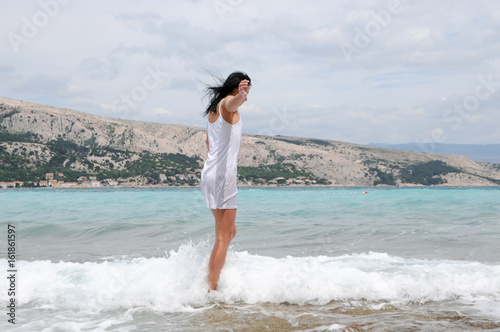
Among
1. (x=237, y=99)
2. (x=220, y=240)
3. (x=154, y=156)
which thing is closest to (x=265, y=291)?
(x=220, y=240)

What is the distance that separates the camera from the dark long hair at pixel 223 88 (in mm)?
4539

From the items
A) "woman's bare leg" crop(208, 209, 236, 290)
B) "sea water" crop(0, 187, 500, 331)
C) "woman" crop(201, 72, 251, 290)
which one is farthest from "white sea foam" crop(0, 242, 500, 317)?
"woman" crop(201, 72, 251, 290)

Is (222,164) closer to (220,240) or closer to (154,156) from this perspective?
(220,240)

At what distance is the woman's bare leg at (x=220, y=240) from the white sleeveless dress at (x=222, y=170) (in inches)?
4.4

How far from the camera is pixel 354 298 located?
4746 mm

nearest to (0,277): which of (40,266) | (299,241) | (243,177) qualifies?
(40,266)

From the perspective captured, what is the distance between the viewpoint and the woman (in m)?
4.51

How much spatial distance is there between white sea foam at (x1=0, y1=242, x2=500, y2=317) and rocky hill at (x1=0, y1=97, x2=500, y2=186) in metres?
96.8

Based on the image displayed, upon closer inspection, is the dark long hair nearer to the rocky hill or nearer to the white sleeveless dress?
the white sleeveless dress

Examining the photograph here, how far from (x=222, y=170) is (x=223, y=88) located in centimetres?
89

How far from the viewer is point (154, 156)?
117 meters

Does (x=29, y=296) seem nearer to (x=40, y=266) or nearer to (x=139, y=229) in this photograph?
(x=40, y=266)

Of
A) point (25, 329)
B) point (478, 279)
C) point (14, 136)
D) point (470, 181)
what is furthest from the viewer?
point (470, 181)

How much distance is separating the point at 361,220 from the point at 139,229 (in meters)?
6.83
